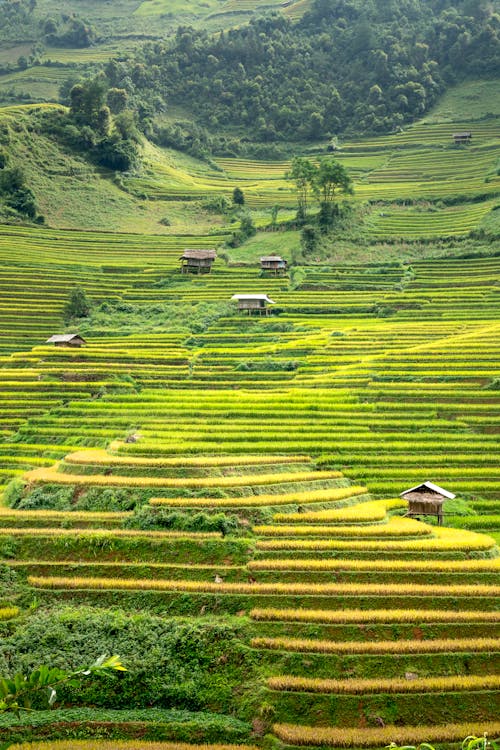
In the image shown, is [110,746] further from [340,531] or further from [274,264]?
[274,264]

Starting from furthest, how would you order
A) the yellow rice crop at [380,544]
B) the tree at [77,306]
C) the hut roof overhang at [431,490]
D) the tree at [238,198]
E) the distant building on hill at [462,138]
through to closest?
Result: the distant building on hill at [462,138]
the tree at [238,198]
the tree at [77,306]
the hut roof overhang at [431,490]
the yellow rice crop at [380,544]

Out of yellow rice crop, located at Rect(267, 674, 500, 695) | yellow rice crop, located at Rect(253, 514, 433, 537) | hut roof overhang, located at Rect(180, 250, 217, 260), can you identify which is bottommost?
yellow rice crop, located at Rect(267, 674, 500, 695)

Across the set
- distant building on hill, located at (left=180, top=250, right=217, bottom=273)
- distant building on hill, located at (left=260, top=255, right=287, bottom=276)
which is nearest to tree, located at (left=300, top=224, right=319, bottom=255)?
distant building on hill, located at (left=260, top=255, right=287, bottom=276)

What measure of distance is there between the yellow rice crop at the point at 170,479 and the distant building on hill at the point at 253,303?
27.7m

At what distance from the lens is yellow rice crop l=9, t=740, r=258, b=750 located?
1647 cm

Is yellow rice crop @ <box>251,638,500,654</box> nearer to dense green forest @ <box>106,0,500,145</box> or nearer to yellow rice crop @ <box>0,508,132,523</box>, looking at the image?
yellow rice crop @ <box>0,508,132,523</box>

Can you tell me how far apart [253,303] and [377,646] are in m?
39.1

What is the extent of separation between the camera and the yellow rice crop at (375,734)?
53.5ft

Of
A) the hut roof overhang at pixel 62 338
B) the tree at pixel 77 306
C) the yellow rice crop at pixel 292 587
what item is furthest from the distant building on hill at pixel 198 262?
the yellow rice crop at pixel 292 587

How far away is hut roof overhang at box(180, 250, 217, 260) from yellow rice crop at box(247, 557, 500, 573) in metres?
45.1

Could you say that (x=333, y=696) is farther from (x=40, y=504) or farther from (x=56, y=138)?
(x=56, y=138)

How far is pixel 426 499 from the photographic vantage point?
85.6ft

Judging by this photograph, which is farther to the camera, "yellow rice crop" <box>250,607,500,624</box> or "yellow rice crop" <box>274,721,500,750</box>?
"yellow rice crop" <box>250,607,500,624</box>

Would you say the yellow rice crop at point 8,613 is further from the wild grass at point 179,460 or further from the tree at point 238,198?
the tree at point 238,198
